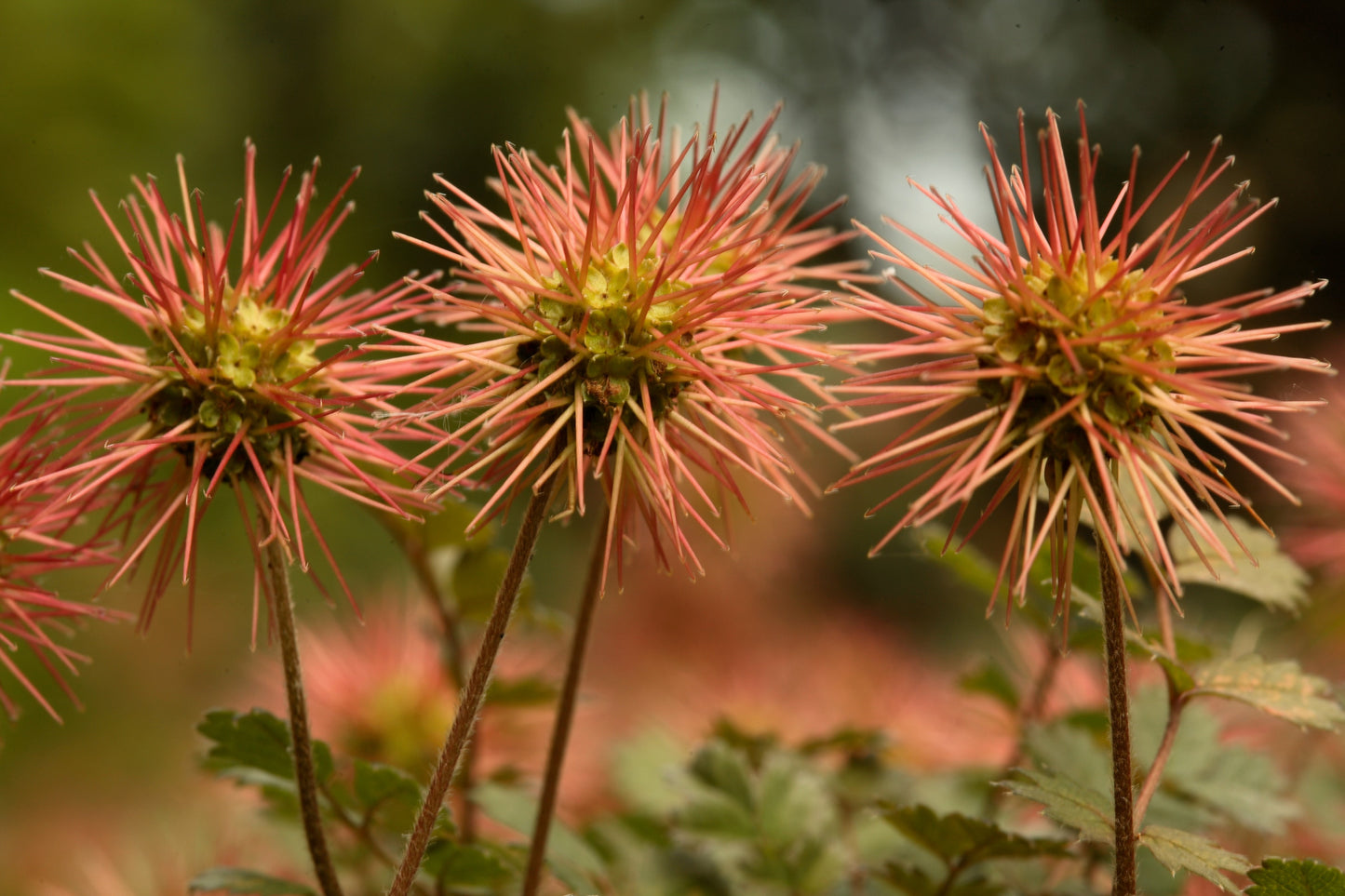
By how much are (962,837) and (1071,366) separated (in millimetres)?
343

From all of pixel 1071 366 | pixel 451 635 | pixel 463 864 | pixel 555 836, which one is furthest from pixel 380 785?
pixel 1071 366

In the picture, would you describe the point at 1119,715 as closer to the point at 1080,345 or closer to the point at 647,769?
the point at 1080,345

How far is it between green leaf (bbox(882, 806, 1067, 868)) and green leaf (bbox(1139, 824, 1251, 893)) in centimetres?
11

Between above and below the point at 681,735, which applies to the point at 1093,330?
below

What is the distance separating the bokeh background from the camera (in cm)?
174

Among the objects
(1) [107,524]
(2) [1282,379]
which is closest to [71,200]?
(1) [107,524]

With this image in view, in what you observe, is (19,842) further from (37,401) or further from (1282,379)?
(1282,379)

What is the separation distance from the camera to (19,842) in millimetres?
1705

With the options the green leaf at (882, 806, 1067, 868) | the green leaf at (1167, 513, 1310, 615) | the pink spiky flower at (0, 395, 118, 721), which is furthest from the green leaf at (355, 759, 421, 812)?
the green leaf at (1167, 513, 1310, 615)

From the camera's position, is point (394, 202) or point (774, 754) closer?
point (774, 754)

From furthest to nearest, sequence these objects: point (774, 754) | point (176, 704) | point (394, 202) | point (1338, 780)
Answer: point (394, 202) < point (176, 704) < point (1338, 780) < point (774, 754)

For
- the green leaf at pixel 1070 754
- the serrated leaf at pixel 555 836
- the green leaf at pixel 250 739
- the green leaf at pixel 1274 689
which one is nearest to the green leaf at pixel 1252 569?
the green leaf at pixel 1274 689

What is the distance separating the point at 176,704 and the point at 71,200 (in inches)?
58.6

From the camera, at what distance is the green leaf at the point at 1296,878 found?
1.75ft
